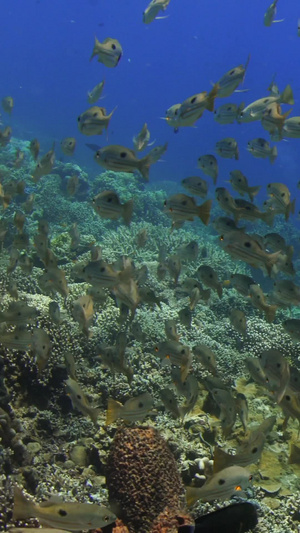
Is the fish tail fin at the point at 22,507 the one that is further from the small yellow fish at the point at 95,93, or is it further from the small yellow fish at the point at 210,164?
the small yellow fish at the point at 95,93

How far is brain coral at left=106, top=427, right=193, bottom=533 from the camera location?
412cm

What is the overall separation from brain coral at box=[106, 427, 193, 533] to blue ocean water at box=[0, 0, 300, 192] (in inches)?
4693

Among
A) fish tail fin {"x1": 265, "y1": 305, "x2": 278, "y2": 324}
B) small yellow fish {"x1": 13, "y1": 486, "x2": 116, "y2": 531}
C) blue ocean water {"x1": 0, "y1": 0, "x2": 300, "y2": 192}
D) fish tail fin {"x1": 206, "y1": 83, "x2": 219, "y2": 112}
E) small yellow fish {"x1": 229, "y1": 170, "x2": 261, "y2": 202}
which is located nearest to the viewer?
small yellow fish {"x1": 13, "y1": 486, "x2": 116, "y2": 531}

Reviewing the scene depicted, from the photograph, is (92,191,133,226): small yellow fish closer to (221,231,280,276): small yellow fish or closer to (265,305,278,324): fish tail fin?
(221,231,280,276): small yellow fish

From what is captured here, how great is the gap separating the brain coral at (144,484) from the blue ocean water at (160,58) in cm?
11919

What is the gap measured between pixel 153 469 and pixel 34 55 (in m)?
197

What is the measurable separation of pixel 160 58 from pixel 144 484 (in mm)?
200902

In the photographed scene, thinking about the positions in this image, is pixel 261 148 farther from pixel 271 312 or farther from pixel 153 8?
pixel 153 8

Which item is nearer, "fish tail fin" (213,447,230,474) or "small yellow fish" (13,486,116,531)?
"small yellow fish" (13,486,116,531)

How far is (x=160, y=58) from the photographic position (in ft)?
592

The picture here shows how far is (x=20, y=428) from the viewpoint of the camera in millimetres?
5012

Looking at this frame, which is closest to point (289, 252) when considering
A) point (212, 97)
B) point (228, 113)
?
point (212, 97)

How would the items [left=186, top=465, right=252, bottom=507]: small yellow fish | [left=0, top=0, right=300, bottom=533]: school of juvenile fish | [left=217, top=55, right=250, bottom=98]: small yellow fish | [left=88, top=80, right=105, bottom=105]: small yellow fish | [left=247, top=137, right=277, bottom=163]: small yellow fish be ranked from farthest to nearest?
[left=88, top=80, right=105, bottom=105]: small yellow fish
[left=247, top=137, right=277, bottom=163]: small yellow fish
[left=217, top=55, right=250, bottom=98]: small yellow fish
[left=0, top=0, right=300, bottom=533]: school of juvenile fish
[left=186, top=465, right=252, bottom=507]: small yellow fish

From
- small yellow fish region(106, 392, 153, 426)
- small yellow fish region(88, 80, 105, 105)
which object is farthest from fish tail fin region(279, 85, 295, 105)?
small yellow fish region(106, 392, 153, 426)
